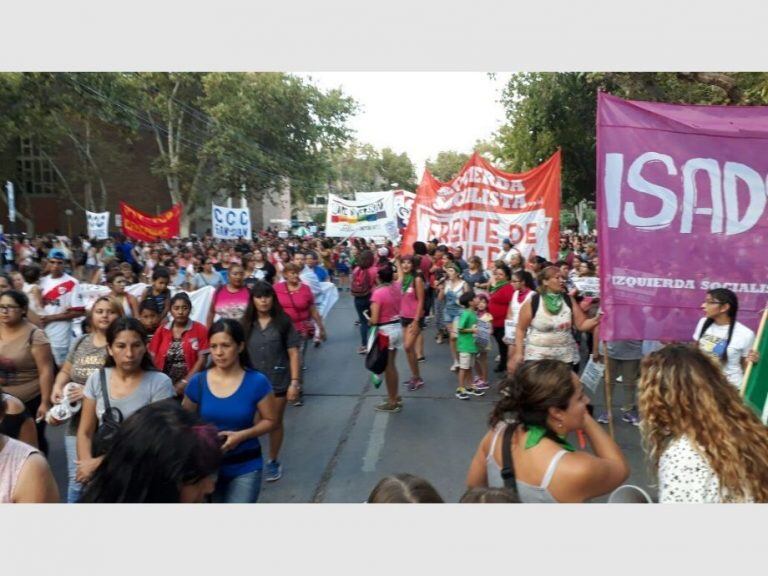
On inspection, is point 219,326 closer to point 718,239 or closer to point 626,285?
point 626,285

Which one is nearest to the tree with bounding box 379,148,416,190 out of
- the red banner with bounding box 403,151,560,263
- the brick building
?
the brick building

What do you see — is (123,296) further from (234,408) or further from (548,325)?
(548,325)

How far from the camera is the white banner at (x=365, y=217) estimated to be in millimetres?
18797

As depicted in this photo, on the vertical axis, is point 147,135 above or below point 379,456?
above

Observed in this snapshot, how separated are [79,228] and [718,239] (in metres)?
42.3

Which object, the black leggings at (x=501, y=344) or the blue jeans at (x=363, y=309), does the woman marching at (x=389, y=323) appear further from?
the blue jeans at (x=363, y=309)

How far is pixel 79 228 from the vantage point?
40375 millimetres

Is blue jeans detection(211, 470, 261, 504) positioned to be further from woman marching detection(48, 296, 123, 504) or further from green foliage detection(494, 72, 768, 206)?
green foliage detection(494, 72, 768, 206)

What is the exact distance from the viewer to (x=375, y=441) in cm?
576

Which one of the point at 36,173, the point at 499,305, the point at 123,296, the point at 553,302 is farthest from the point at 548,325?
the point at 36,173

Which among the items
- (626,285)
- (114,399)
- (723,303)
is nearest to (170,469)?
(114,399)

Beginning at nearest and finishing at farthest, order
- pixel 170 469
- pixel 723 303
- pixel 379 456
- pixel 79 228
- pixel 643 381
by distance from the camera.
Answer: pixel 170 469 → pixel 643 381 → pixel 723 303 → pixel 379 456 → pixel 79 228

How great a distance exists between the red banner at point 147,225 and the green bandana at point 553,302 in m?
12.3

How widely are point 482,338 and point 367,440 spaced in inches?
81.2
